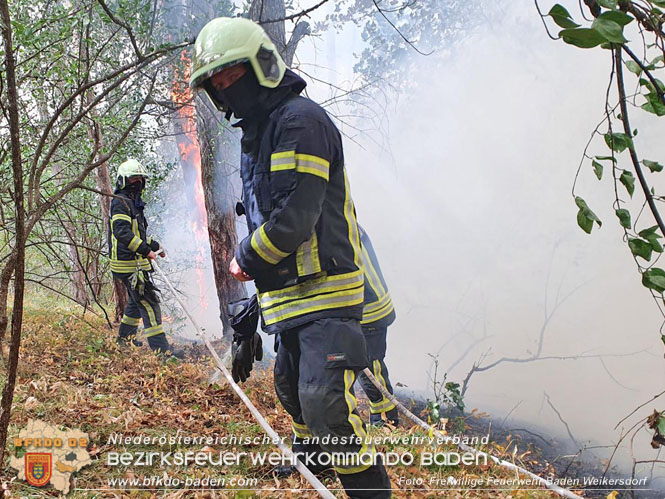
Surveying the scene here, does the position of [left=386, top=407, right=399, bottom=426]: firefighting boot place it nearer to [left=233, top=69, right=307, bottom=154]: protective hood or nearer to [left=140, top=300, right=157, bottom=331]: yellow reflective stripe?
[left=233, top=69, right=307, bottom=154]: protective hood

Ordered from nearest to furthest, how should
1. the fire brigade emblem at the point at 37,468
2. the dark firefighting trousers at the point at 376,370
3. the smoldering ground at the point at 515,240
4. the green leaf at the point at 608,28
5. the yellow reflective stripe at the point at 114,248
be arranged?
the green leaf at the point at 608,28, the fire brigade emblem at the point at 37,468, the dark firefighting trousers at the point at 376,370, the yellow reflective stripe at the point at 114,248, the smoldering ground at the point at 515,240

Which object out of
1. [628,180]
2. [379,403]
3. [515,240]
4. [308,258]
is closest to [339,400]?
[308,258]

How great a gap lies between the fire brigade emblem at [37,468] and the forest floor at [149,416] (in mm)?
54

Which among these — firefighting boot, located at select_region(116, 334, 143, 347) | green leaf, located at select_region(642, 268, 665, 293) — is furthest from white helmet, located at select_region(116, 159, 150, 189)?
green leaf, located at select_region(642, 268, 665, 293)

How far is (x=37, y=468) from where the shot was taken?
2.38 metres

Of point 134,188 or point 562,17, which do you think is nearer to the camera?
point 562,17

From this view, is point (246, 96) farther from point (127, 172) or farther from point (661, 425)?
point (127, 172)

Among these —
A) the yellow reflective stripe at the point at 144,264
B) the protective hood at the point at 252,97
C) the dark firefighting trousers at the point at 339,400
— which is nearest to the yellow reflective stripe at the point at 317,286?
the dark firefighting trousers at the point at 339,400

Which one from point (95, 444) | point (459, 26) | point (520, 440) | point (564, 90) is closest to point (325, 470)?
point (95, 444)

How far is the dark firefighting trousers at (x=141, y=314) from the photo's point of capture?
546cm

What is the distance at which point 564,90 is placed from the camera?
653cm

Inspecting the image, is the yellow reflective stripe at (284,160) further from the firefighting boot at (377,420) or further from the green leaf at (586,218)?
the firefighting boot at (377,420)

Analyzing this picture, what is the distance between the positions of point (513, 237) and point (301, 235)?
5.79 m

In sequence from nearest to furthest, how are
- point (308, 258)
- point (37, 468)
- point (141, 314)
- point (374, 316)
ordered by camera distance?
point (308, 258), point (37, 468), point (374, 316), point (141, 314)
